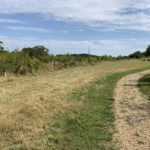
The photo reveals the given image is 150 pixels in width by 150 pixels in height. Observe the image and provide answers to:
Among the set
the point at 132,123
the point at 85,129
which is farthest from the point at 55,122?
the point at 132,123

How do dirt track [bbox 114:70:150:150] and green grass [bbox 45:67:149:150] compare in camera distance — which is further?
dirt track [bbox 114:70:150:150]

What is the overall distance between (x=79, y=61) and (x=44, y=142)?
4396 centimetres

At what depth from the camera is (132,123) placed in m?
9.66

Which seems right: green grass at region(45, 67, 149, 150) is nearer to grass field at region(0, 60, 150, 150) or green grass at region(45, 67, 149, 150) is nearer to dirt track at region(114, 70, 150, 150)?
grass field at region(0, 60, 150, 150)

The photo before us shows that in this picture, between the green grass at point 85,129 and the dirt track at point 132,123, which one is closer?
the green grass at point 85,129

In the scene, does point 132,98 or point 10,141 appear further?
point 132,98

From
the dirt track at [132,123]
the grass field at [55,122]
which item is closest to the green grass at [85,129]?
the grass field at [55,122]

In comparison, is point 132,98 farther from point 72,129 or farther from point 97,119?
point 72,129

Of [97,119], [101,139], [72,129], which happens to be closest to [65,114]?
[97,119]

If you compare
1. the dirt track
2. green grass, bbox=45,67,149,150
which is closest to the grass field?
green grass, bbox=45,67,149,150

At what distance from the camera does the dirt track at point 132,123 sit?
766 cm

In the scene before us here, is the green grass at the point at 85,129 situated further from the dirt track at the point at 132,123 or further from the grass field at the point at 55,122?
the dirt track at the point at 132,123

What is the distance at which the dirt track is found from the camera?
7660 mm

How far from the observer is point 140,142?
775 centimetres
